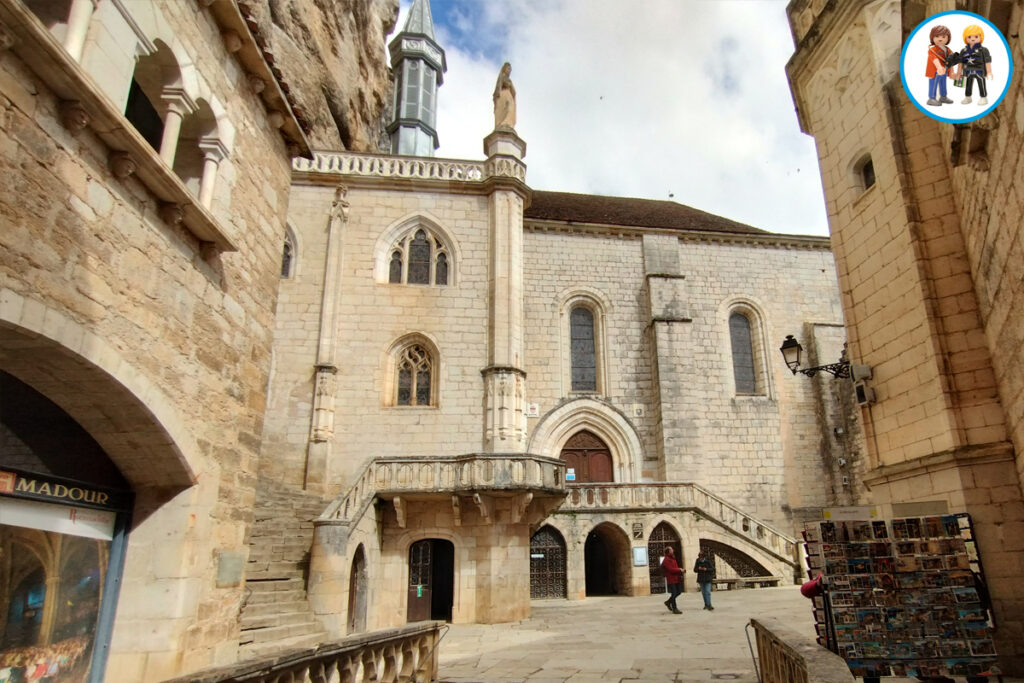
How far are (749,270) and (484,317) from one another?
35.5 feet

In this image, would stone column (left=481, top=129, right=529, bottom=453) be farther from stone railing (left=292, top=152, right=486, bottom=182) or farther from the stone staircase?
the stone staircase

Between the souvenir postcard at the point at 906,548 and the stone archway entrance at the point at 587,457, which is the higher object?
the stone archway entrance at the point at 587,457

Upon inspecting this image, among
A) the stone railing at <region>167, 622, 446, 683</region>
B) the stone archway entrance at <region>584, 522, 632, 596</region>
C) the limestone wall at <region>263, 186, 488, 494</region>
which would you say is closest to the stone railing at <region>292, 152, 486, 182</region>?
the limestone wall at <region>263, 186, 488, 494</region>

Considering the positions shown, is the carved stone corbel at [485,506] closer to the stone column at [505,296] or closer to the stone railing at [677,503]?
the stone column at [505,296]

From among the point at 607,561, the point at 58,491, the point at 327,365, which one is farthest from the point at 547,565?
the point at 58,491

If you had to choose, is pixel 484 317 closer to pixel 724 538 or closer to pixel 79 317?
pixel 724 538

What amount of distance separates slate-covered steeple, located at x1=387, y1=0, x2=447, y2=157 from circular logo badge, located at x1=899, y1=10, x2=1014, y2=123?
27735 mm

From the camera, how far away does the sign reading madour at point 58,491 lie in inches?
185

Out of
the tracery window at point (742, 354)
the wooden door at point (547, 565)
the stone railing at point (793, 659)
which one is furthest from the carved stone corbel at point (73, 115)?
the tracery window at point (742, 354)

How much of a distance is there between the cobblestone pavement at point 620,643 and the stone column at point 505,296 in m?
4.49

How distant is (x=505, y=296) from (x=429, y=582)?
7.76 metres

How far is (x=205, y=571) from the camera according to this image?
593 centimetres

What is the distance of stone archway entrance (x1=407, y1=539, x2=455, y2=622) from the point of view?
43.6 feet

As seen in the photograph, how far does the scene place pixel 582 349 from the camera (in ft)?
70.6
